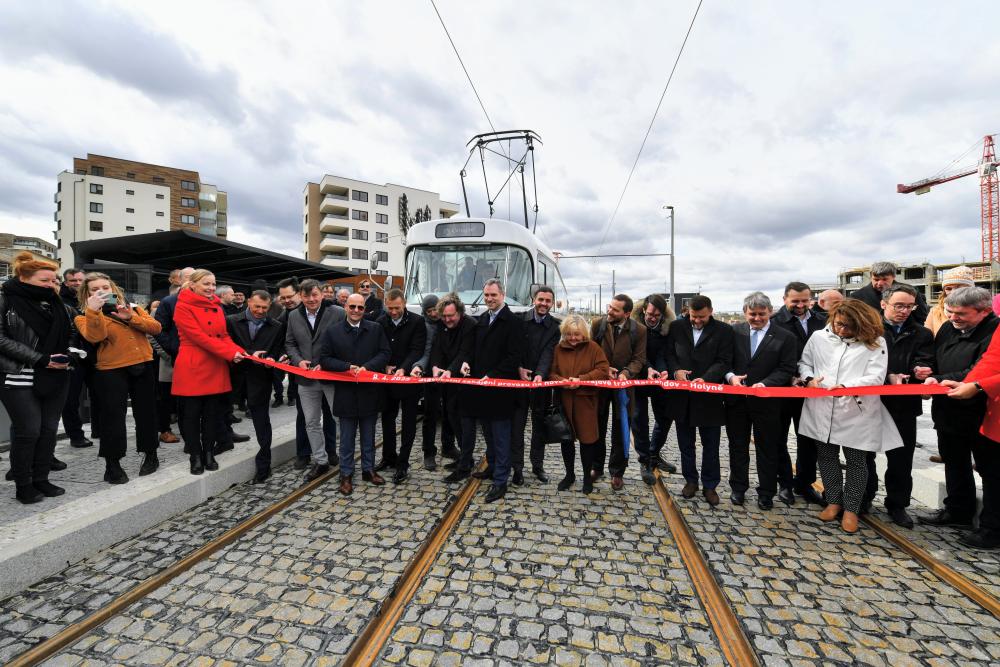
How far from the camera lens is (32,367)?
3711 mm

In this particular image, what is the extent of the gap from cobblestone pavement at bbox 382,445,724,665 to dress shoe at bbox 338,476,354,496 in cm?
135

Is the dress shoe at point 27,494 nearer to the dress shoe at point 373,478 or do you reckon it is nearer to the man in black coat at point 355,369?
the man in black coat at point 355,369

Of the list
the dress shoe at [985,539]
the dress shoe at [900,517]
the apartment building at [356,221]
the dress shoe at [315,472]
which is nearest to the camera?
the dress shoe at [985,539]

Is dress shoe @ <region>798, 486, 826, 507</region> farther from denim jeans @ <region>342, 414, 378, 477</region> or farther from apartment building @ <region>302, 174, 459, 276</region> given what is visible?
apartment building @ <region>302, 174, 459, 276</region>

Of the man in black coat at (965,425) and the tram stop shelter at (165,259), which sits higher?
the tram stop shelter at (165,259)

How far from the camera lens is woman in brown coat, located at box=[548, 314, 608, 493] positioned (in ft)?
15.6

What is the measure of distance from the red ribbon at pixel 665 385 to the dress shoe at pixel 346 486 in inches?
41.1

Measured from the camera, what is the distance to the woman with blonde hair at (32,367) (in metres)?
3.68

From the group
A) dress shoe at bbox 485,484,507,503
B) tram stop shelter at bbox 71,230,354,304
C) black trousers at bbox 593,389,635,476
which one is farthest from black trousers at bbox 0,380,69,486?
tram stop shelter at bbox 71,230,354,304

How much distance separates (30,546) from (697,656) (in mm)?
4331

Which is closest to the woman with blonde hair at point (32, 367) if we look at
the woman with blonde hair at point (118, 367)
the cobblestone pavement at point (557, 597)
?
the woman with blonde hair at point (118, 367)

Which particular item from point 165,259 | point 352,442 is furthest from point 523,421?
point 165,259

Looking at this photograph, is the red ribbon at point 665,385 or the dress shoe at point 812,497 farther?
the dress shoe at point 812,497

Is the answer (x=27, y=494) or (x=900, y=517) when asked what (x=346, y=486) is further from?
(x=900, y=517)
